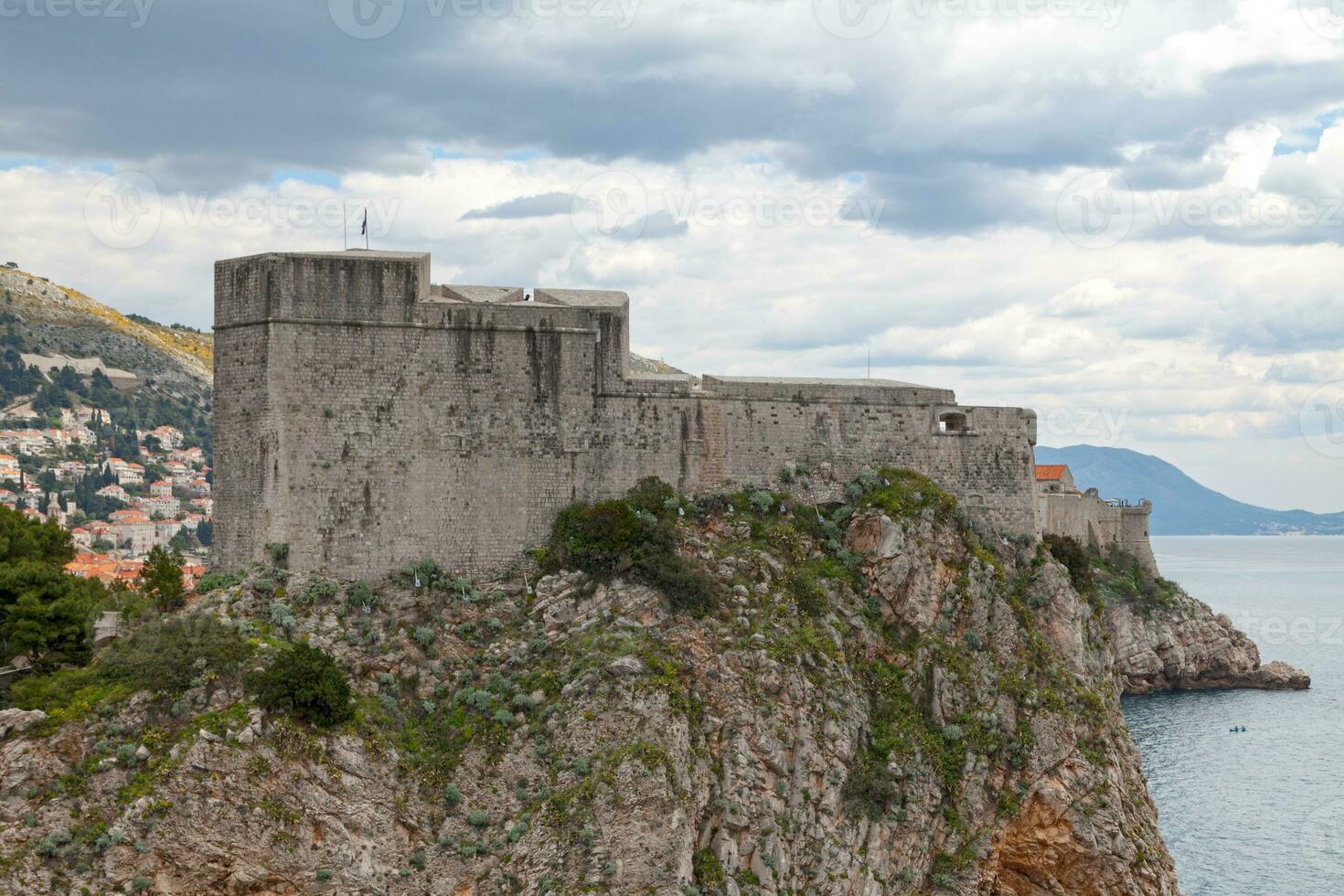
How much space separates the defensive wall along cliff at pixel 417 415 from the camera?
33.9m

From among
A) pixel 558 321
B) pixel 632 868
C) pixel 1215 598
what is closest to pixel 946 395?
pixel 558 321

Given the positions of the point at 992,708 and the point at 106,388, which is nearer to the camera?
the point at 992,708

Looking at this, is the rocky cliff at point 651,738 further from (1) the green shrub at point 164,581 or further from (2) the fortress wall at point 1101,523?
(2) the fortress wall at point 1101,523

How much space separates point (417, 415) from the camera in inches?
1361

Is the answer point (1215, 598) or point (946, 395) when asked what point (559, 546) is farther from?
point (1215, 598)

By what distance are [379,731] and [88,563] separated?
55.4 meters

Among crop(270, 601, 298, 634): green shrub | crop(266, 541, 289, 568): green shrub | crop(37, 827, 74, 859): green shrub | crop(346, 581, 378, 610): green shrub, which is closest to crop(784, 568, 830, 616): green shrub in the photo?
crop(346, 581, 378, 610): green shrub

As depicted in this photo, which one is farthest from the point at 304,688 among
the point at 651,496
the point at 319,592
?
the point at 651,496

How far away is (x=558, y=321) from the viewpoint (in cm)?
3538

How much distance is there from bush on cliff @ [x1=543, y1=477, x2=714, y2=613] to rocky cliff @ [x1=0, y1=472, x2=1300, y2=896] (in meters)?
0.10

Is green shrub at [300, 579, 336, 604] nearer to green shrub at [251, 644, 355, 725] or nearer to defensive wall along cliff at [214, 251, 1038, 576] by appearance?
defensive wall along cliff at [214, 251, 1038, 576]

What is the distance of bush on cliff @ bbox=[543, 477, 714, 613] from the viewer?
3344 cm

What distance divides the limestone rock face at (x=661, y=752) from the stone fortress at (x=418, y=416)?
1647mm

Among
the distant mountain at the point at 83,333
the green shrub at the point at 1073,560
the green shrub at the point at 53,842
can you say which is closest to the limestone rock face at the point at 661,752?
the green shrub at the point at 53,842
